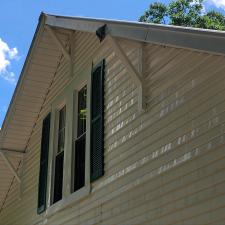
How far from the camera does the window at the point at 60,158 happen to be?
32.5 ft

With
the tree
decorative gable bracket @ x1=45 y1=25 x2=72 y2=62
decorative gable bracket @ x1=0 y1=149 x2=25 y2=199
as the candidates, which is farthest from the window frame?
the tree

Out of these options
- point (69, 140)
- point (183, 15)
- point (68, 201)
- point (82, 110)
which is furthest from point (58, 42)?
point (183, 15)

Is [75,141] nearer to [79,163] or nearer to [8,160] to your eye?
[79,163]

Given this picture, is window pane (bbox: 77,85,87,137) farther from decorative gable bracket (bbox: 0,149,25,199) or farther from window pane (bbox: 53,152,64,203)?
decorative gable bracket (bbox: 0,149,25,199)

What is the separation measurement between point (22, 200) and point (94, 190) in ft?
14.1

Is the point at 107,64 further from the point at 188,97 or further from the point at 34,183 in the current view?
the point at 34,183

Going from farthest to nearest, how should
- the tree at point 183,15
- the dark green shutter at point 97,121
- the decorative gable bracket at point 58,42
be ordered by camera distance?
the tree at point 183,15 < the decorative gable bracket at point 58,42 < the dark green shutter at point 97,121

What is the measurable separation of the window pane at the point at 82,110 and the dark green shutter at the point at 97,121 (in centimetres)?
62

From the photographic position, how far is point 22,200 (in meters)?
12.0

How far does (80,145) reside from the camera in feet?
30.2

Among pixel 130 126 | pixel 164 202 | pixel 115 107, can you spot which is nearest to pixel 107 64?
pixel 115 107

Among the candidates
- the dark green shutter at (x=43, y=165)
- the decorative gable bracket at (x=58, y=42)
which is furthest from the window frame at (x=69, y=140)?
the decorative gable bracket at (x=58, y=42)

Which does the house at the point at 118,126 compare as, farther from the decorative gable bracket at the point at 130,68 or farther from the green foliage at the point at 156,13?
the green foliage at the point at 156,13

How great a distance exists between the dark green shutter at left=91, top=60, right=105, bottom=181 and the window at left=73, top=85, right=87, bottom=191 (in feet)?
1.72
